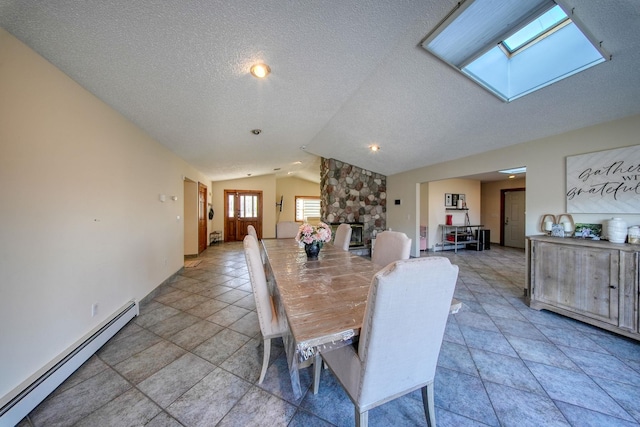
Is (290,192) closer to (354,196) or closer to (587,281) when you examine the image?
(354,196)

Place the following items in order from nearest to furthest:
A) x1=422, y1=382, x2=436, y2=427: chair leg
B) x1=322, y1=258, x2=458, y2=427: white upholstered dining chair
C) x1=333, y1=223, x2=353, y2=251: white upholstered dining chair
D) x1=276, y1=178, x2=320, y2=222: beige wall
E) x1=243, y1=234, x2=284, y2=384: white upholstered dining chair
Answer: x1=322, y1=258, x2=458, y2=427: white upholstered dining chair
x1=422, y1=382, x2=436, y2=427: chair leg
x1=243, y1=234, x2=284, y2=384: white upholstered dining chair
x1=333, y1=223, x2=353, y2=251: white upholstered dining chair
x1=276, y1=178, x2=320, y2=222: beige wall

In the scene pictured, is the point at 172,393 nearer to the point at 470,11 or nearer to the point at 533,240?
the point at 470,11

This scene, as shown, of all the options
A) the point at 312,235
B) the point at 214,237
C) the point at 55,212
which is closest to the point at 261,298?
the point at 312,235

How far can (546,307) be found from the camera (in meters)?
2.55

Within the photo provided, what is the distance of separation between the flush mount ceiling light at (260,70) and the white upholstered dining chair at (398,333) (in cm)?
200

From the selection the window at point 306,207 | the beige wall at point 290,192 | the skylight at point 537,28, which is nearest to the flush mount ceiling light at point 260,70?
the skylight at point 537,28

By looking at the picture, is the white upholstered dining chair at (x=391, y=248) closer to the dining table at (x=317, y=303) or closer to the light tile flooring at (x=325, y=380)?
the dining table at (x=317, y=303)

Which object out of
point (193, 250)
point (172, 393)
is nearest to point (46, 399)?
point (172, 393)

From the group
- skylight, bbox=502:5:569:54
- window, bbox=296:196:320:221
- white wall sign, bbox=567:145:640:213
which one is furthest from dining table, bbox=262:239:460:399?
window, bbox=296:196:320:221

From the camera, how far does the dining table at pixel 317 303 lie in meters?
0.97

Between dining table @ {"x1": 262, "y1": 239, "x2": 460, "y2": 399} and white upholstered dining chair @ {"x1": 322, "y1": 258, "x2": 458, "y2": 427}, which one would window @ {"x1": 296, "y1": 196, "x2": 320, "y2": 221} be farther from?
white upholstered dining chair @ {"x1": 322, "y1": 258, "x2": 458, "y2": 427}

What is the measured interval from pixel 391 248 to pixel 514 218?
6998 millimetres

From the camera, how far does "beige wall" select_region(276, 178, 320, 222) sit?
9438mm

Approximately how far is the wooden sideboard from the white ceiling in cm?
149
